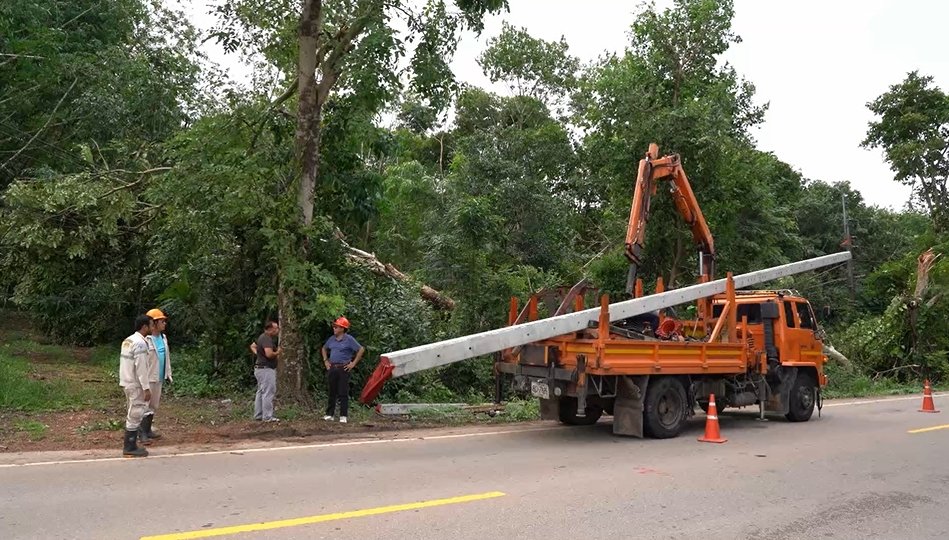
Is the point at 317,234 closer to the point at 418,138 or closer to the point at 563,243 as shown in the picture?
the point at 563,243

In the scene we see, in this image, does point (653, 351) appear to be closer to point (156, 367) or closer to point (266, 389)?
point (266, 389)

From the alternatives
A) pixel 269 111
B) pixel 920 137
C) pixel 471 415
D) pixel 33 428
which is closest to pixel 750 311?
pixel 471 415

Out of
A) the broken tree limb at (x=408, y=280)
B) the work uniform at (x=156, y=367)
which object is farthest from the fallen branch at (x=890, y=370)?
the work uniform at (x=156, y=367)

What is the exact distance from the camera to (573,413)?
12164mm

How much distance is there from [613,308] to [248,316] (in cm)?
762

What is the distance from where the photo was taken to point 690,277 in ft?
76.3

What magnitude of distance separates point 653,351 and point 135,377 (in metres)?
6.90

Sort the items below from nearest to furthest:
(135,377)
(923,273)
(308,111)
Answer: (135,377)
(308,111)
(923,273)

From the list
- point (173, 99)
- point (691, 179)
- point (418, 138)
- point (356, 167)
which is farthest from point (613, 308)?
point (418, 138)

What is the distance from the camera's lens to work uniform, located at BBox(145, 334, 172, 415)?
916cm

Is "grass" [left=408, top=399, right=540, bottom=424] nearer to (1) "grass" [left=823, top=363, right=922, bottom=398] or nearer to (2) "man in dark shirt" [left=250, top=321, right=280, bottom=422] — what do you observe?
(2) "man in dark shirt" [left=250, top=321, right=280, bottom=422]

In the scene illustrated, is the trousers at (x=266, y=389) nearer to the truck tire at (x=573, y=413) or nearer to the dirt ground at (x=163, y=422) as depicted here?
the dirt ground at (x=163, y=422)

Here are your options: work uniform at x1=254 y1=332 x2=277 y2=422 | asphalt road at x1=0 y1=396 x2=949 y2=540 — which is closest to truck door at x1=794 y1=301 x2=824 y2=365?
asphalt road at x1=0 y1=396 x2=949 y2=540

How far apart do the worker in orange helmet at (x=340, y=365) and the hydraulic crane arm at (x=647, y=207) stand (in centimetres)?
505
